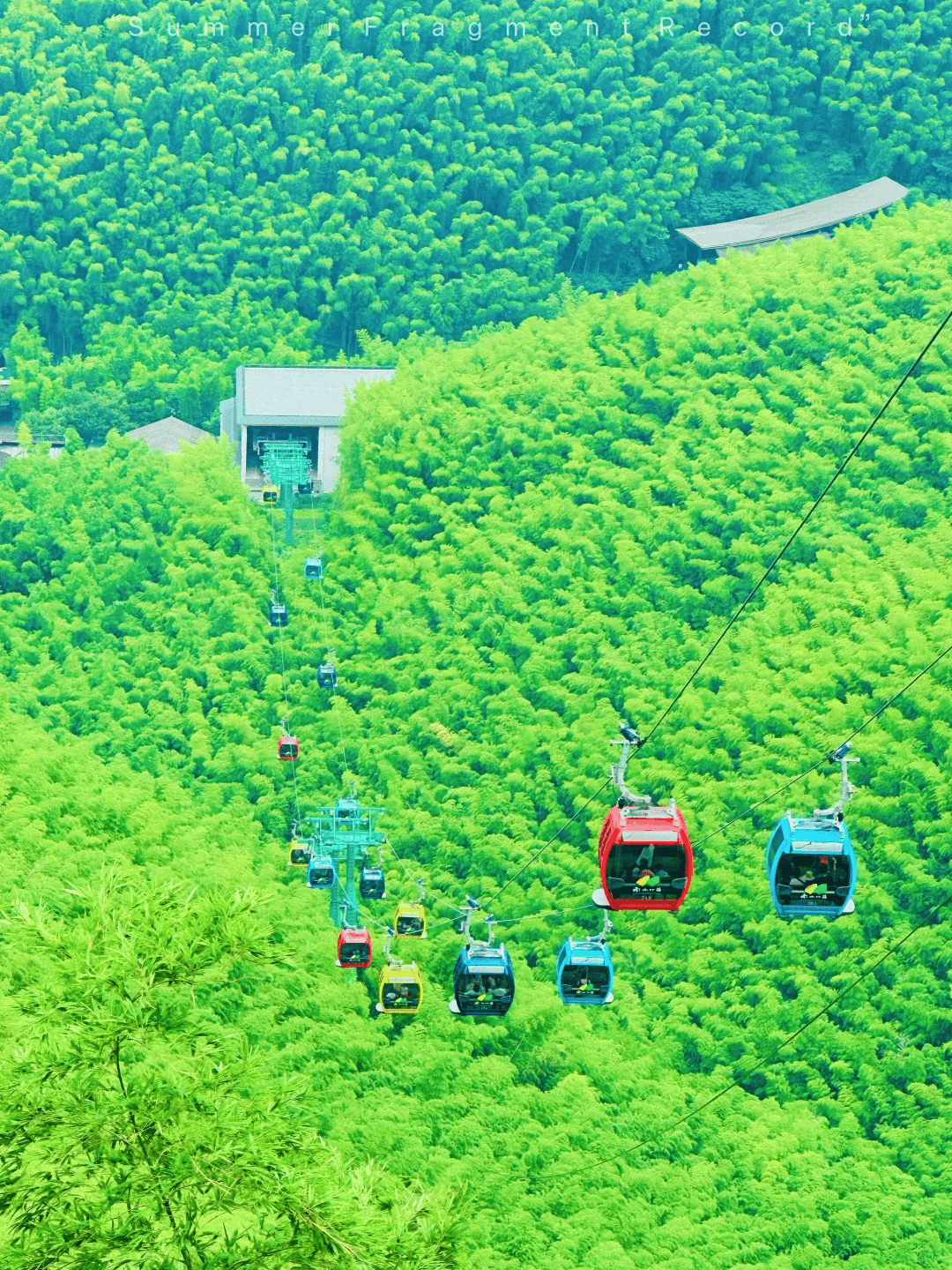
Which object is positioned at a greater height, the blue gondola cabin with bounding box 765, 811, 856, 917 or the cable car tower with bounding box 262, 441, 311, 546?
the blue gondola cabin with bounding box 765, 811, 856, 917

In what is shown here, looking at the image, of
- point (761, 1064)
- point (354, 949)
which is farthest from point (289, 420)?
point (761, 1064)

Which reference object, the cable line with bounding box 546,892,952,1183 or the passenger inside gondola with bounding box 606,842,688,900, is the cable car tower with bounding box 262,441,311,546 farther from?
the passenger inside gondola with bounding box 606,842,688,900

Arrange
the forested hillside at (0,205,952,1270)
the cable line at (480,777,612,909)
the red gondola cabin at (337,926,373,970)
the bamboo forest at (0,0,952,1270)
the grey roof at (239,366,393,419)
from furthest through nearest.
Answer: the grey roof at (239,366,393,419)
the cable line at (480,777,612,909)
the red gondola cabin at (337,926,373,970)
the forested hillside at (0,205,952,1270)
the bamboo forest at (0,0,952,1270)

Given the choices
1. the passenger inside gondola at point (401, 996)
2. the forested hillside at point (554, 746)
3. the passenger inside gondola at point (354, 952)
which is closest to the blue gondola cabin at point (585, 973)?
the forested hillside at point (554, 746)

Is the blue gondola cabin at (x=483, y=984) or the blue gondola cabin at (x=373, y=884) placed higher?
the blue gondola cabin at (x=483, y=984)

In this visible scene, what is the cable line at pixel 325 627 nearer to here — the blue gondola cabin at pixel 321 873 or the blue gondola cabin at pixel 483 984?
the blue gondola cabin at pixel 321 873

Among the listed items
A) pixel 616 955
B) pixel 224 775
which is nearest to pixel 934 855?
pixel 616 955

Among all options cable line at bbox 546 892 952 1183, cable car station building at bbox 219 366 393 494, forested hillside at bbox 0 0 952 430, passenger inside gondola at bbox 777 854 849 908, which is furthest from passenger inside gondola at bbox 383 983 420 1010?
forested hillside at bbox 0 0 952 430
